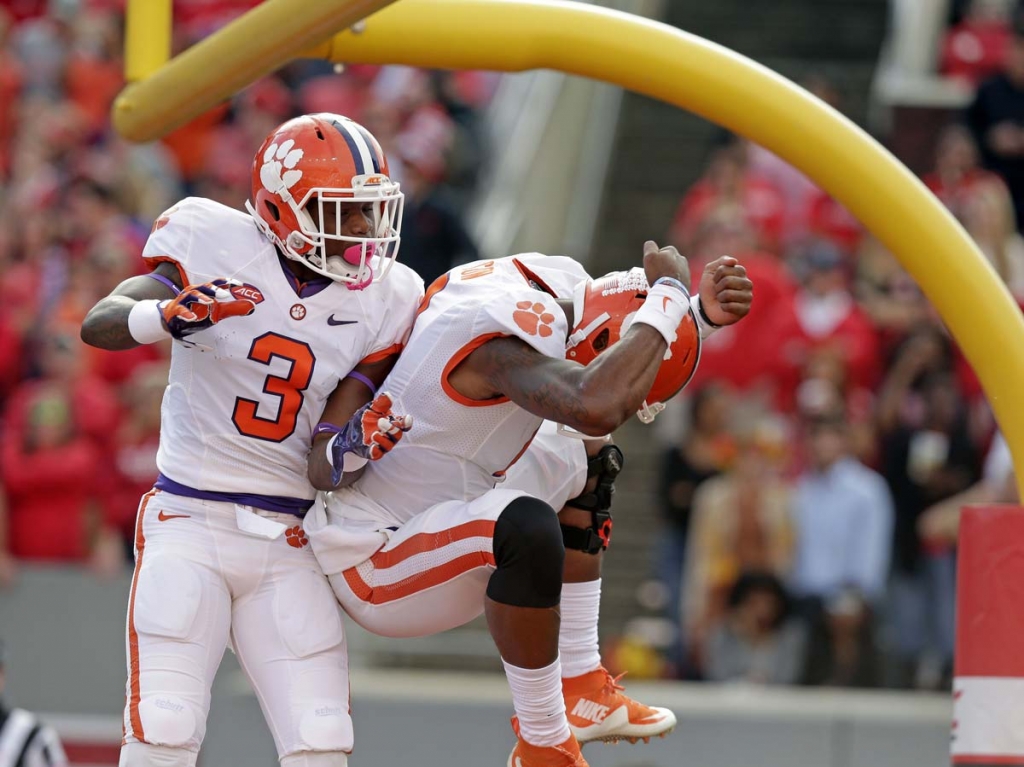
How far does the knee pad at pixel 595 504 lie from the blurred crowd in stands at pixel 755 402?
12.0 ft

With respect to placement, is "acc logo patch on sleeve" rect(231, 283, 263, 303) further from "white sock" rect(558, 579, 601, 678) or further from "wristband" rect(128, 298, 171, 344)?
"white sock" rect(558, 579, 601, 678)

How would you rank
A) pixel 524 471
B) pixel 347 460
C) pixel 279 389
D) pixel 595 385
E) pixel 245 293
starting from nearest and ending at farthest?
pixel 595 385 → pixel 245 293 → pixel 347 460 → pixel 279 389 → pixel 524 471

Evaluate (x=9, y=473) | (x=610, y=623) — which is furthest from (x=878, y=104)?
(x=9, y=473)

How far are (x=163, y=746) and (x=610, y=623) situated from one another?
5165 mm

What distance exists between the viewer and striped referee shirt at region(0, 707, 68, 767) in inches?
273

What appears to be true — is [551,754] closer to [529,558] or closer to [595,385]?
[529,558]

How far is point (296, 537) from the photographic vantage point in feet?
14.7

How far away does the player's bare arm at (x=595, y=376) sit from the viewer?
3951 mm

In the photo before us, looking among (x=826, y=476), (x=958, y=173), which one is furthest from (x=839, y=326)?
(x=958, y=173)

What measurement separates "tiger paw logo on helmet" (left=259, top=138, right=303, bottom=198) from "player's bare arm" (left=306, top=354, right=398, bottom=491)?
18.7 inches

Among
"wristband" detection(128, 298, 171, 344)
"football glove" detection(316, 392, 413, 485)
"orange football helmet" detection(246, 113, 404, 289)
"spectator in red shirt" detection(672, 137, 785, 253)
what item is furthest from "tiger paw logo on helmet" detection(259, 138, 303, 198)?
"spectator in red shirt" detection(672, 137, 785, 253)

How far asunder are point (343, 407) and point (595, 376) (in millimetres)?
748

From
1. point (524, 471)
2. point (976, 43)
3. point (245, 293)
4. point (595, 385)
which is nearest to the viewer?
point (595, 385)

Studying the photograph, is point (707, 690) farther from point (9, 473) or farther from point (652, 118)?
point (652, 118)
